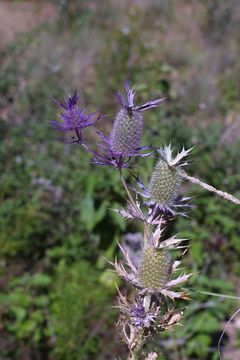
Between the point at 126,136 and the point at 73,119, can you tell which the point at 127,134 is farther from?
the point at 73,119

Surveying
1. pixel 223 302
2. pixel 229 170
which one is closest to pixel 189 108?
pixel 229 170

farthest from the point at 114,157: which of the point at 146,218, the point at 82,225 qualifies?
the point at 82,225

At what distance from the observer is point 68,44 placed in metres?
5.78

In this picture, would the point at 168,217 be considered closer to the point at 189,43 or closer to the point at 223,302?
the point at 223,302

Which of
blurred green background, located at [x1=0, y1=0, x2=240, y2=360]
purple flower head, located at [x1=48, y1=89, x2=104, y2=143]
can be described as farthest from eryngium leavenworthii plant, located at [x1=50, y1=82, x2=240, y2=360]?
blurred green background, located at [x1=0, y1=0, x2=240, y2=360]

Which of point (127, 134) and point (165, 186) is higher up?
point (127, 134)

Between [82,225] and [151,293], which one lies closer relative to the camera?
[151,293]

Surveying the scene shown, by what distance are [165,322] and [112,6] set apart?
7774 millimetres

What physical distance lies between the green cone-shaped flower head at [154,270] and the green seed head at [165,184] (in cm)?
13

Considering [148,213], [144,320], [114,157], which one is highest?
[114,157]

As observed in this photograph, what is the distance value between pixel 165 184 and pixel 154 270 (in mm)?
223

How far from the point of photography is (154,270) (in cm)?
81

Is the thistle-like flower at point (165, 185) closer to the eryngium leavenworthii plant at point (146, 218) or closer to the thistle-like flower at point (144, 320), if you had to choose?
the eryngium leavenworthii plant at point (146, 218)

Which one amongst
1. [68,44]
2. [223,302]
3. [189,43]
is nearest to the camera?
[223,302]
